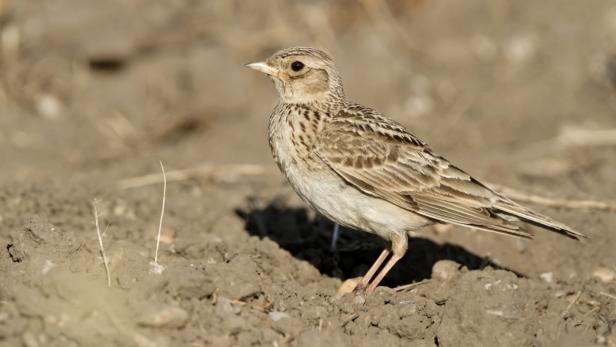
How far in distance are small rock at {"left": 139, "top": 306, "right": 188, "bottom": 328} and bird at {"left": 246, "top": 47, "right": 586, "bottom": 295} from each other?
4.79 ft

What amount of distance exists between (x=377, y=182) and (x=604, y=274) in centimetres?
→ 190

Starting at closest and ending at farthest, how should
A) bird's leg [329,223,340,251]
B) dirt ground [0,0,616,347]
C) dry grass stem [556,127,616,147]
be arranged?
dirt ground [0,0,616,347] → bird's leg [329,223,340,251] → dry grass stem [556,127,616,147]

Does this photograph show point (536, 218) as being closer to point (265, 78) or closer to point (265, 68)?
point (265, 68)

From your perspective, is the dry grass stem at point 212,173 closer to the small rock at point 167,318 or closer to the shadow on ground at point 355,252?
the shadow on ground at point 355,252

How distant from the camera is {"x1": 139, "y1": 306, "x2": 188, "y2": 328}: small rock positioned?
4.45 m

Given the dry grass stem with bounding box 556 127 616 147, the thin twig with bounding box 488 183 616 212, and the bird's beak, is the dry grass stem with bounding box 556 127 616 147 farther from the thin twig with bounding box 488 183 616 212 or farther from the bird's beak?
the bird's beak

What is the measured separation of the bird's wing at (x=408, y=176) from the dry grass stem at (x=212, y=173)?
2.65 metres

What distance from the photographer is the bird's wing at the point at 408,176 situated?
5.76 metres

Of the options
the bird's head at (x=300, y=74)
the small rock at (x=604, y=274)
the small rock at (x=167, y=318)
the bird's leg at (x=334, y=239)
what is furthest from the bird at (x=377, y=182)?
the small rock at (x=167, y=318)

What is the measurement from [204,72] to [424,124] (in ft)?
9.44

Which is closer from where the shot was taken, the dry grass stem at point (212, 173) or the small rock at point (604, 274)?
the small rock at point (604, 274)

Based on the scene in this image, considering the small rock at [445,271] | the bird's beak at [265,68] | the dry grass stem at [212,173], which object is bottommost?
the dry grass stem at [212,173]

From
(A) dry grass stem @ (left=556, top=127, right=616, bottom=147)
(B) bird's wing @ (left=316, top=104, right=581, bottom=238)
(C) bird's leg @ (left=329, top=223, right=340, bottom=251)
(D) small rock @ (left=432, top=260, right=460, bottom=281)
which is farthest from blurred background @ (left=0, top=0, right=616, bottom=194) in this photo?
(D) small rock @ (left=432, top=260, right=460, bottom=281)

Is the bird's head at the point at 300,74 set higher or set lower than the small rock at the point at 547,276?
higher
